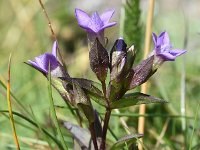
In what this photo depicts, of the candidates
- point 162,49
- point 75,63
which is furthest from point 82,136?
point 75,63

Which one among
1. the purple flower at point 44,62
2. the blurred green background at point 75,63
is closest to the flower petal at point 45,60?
the purple flower at point 44,62

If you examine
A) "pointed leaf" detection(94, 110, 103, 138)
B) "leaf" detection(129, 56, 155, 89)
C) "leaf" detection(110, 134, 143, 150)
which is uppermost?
"leaf" detection(129, 56, 155, 89)

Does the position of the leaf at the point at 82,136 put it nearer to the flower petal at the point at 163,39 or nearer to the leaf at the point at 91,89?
the leaf at the point at 91,89

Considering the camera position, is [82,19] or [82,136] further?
[82,136]

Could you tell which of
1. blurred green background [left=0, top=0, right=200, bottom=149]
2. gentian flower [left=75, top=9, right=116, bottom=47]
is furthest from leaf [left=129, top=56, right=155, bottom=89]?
blurred green background [left=0, top=0, right=200, bottom=149]

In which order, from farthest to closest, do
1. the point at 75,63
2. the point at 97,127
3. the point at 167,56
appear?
the point at 75,63 < the point at 97,127 < the point at 167,56

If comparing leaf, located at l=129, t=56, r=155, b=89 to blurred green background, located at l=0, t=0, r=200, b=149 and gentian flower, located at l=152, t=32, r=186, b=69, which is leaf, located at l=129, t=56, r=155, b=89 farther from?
blurred green background, located at l=0, t=0, r=200, b=149

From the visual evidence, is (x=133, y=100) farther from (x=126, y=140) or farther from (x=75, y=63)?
(x=75, y=63)
